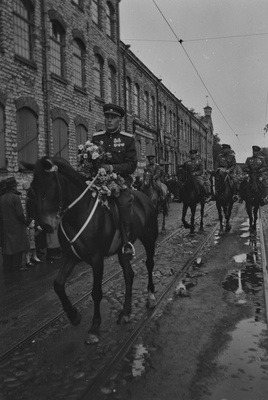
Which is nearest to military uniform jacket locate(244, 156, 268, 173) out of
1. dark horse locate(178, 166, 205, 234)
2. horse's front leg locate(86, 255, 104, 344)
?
dark horse locate(178, 166, 205, 234)

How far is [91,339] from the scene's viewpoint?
4391mm

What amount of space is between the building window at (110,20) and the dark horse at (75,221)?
18.6 meters

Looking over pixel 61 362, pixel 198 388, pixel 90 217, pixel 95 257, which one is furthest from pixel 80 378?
pixel 90 217

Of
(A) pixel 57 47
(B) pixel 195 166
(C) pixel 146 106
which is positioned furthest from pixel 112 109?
(C) pixel 146 106

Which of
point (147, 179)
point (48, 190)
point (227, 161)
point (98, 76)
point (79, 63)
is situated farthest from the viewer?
point (98, 76)

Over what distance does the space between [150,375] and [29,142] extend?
11.1m

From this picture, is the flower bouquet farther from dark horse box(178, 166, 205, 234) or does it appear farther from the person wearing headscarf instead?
dark horse box(178, 166, 205, 234)

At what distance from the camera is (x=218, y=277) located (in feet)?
23.5

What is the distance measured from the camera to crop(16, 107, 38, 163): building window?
13.0m

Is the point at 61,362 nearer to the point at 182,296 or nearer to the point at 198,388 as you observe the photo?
the point at 198,388

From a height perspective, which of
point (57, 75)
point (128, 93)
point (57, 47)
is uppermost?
point (128, 93)

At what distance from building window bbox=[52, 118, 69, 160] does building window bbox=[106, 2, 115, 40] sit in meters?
8.08

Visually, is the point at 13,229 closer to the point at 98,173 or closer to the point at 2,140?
the point at 98,173

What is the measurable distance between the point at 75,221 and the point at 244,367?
92.7 inches
